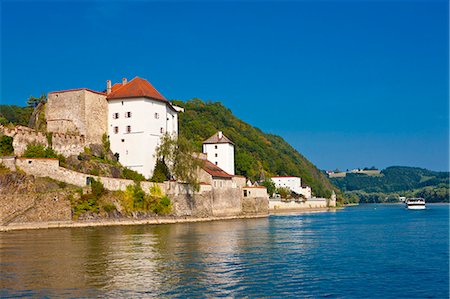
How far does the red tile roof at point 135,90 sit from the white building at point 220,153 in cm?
1215

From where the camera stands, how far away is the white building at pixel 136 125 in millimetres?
51062

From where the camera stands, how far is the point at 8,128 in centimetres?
4350

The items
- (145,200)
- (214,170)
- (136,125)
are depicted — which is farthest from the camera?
(214,170)

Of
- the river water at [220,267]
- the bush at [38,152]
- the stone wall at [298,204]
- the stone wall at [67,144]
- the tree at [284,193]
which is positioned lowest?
the stone wall at [298,204]

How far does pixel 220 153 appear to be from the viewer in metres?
63.5

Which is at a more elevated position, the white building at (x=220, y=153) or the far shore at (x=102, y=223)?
the white building at (x=220, y=153)

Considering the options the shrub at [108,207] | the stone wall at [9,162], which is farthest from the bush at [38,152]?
the shrub at [108,207]

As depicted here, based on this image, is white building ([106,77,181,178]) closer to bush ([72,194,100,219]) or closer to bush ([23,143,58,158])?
bush ([23,143,58,158])

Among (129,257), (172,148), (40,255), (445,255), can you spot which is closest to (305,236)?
(445,255)

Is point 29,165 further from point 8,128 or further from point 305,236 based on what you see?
point 305,236

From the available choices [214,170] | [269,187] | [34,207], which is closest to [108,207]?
[34,207]

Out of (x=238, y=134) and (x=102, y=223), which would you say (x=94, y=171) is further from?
(x=238, y=134)

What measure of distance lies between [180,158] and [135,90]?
8234 mm

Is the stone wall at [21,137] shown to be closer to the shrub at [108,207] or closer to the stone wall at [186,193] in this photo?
the stone wall at [186,193]
